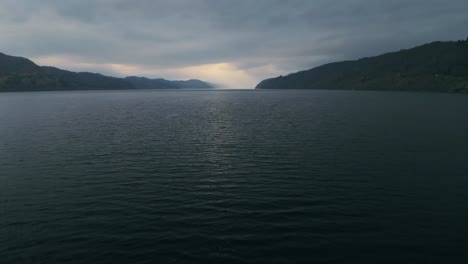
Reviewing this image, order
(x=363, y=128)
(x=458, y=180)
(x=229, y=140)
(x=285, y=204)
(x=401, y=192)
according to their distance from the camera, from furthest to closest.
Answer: (x=363, y=128) → (x=229, y=140) → (x=458, y=180) → (x=401, y=192) → (x=285, y=204)

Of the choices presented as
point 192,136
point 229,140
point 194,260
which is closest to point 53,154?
point 192,136

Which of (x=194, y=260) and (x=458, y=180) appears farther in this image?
(x=458, y=180)

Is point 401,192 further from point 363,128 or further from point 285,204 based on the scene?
point 363,128

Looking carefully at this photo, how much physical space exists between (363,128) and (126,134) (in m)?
63.0

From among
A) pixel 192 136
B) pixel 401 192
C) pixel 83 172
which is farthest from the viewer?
pixel 192 136

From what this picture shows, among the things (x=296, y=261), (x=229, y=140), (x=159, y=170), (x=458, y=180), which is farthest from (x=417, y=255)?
(x=229, y=140)

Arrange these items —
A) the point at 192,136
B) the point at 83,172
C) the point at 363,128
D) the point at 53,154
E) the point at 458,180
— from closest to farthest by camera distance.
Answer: the point at 458,180 < the point at 83,172 < the point at 53,154 < the point at 192,136 < the point at 363,128

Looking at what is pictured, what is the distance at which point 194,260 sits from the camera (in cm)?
1967

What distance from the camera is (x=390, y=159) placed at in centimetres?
Result: 4516

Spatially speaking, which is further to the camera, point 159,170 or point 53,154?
point 53,154

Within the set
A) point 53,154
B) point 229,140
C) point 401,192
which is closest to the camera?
point 401,192

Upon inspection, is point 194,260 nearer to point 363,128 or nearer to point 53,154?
point 53,154

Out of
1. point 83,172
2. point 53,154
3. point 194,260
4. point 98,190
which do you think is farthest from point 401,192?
point 53,154

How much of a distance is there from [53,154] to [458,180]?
62376 mm
